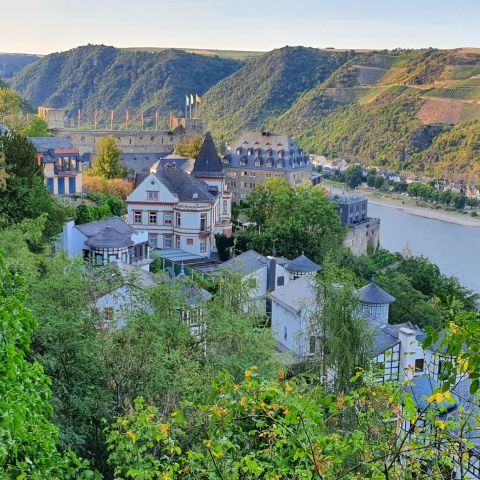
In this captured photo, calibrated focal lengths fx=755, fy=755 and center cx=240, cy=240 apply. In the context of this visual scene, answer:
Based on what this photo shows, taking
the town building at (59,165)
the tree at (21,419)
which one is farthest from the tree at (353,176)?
the tree at (21,419)

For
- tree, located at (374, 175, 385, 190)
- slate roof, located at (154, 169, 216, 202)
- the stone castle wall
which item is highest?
slate roof, located at (154, 169, 216, 202)

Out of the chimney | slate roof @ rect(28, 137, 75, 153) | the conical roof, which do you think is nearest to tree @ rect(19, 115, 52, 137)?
slate roof @ rect(28, 137, 75, 153)

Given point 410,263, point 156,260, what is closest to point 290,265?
point 156,260

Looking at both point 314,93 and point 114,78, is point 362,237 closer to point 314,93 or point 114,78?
point 314,93

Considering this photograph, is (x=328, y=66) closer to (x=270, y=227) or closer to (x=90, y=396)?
(x=270, y=227)

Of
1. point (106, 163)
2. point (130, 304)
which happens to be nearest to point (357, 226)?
point (106, 163)

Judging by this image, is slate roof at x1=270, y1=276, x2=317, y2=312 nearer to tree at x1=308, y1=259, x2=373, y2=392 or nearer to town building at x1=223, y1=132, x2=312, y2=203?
tree at x1=308, y1=259, x2=373, y2=392
